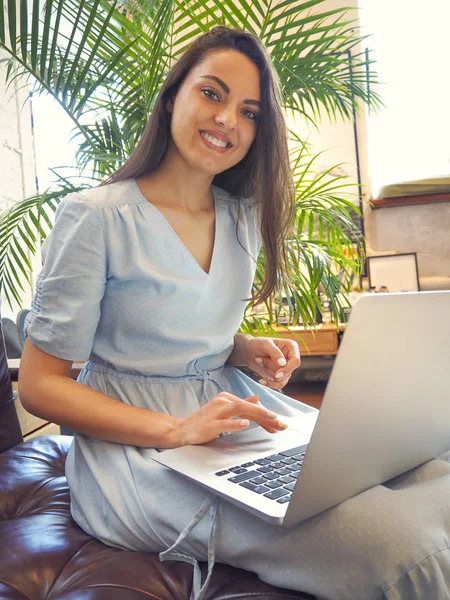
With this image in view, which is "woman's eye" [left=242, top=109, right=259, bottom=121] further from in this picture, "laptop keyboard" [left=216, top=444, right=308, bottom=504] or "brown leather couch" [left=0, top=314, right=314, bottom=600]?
"brown leather couch" [left=0, top=314, right=314, bottom=600]

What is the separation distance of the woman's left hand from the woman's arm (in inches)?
10.5

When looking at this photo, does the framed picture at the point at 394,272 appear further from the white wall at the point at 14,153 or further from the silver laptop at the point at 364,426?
the silver laptop at the point at 364,426

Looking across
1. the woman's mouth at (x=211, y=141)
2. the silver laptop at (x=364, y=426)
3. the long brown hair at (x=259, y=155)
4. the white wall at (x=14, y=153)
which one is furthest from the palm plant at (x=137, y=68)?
the white wall at (x=14, y=153)

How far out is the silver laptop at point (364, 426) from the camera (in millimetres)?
476

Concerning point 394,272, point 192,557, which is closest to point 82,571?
point 192,557

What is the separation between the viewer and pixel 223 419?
2.34ft

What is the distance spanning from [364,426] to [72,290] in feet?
1.60

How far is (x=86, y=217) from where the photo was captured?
2.84 feet

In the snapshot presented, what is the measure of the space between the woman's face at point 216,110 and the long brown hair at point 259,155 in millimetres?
24

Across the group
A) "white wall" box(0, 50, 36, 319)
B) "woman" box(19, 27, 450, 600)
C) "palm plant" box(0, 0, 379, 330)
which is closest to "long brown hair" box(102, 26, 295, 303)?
"woman" box(19, 27, 450, 600)

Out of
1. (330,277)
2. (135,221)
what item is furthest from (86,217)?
(330,277)

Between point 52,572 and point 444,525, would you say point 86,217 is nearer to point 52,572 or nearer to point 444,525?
point 52,572

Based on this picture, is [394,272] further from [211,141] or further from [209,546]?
[209,546]

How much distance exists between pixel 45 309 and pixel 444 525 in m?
0.60
